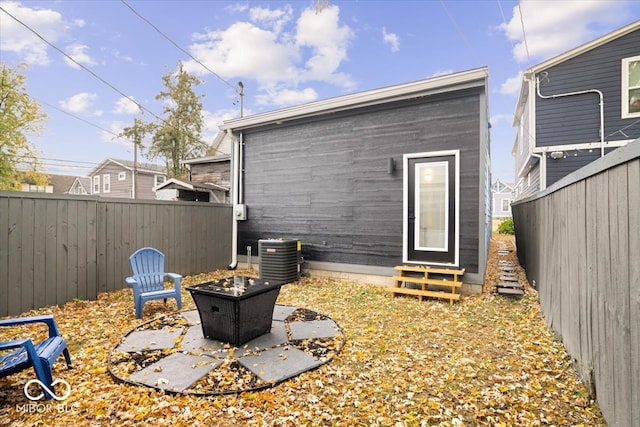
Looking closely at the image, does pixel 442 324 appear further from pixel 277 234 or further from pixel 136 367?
pixel 277 234

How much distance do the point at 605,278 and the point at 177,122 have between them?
66.4 feet

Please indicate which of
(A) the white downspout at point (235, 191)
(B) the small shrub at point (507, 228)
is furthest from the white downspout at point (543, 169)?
(A) the white downspout at point (235, 191)

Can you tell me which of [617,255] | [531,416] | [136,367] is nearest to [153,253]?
[136,367]

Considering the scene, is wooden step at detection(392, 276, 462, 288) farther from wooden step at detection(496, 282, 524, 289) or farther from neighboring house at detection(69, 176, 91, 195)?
neighboring house at detection(69, 176, 91, 195)

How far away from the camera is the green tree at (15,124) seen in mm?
13188

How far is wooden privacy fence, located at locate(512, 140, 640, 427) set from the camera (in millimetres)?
1446

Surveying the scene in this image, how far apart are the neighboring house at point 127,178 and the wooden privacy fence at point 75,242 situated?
52.0 feet

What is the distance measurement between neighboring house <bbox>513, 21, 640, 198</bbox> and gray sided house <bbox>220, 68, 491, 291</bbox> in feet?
11.4

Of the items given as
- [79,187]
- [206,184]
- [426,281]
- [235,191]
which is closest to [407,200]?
[426,281]

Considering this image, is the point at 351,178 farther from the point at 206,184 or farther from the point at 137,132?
the point at 137,132

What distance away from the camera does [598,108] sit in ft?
24.0

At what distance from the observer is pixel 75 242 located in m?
4.57

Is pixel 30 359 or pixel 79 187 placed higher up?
pixel 79 187

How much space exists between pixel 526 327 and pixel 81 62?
11.9 m
